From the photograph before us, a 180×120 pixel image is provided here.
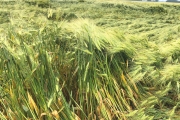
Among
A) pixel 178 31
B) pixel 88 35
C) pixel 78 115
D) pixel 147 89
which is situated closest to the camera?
pixel 78 115

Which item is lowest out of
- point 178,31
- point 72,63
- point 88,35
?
point 178,31

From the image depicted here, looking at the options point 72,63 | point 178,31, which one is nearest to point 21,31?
point 72,63

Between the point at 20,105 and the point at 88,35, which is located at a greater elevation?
the point at 88,35

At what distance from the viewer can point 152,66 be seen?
1.85 m

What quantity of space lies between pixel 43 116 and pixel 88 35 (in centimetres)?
53

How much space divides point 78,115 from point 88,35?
46 cm

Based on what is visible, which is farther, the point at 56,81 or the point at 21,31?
the point at 21,31

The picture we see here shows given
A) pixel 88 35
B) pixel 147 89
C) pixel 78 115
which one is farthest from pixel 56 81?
pixel 147 89

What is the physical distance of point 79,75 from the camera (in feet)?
5.07

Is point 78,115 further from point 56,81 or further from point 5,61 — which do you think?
point 5,61

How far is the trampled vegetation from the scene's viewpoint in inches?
54.7

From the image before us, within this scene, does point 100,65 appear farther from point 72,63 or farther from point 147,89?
point 147,89

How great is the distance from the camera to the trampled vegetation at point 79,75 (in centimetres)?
139

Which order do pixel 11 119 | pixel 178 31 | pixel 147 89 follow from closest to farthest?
pixel 11 119 → pixel 147 89 → pixel 178 31
